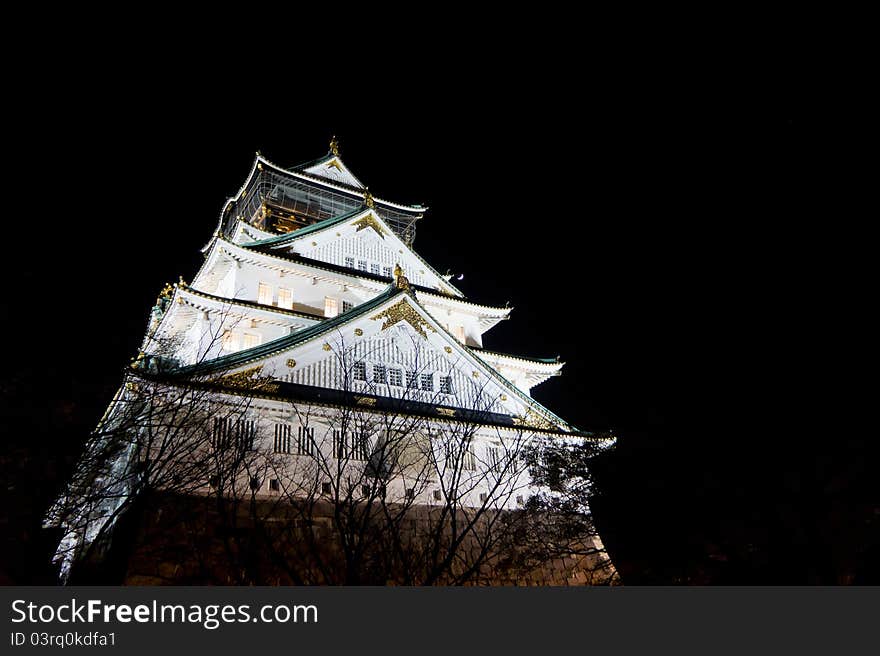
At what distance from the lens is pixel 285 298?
2339 centimetres

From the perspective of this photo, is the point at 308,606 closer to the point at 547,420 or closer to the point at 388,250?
the point at 547,420

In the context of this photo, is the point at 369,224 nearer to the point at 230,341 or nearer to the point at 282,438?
the point at 230,341

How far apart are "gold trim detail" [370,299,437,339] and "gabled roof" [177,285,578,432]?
0.11 m

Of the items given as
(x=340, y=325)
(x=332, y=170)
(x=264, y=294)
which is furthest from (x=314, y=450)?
(x=332, y=170)

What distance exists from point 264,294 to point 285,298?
92 centimetres

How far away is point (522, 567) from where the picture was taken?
13.9m

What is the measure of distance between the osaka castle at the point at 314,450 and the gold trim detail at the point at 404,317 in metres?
0.05

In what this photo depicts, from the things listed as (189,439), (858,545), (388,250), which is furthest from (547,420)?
(388,250)

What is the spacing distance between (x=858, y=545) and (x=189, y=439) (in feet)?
53.3

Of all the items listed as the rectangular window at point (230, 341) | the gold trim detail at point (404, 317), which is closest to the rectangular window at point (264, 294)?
the rectangular window at point (230, 341)

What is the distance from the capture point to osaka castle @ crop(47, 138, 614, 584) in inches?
443

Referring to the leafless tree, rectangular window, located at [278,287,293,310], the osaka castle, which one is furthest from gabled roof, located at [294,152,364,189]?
the leafless tree

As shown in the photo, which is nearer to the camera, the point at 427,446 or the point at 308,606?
the point at 308,606

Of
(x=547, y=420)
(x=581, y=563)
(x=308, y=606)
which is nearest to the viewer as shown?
(x=308, y=606)
